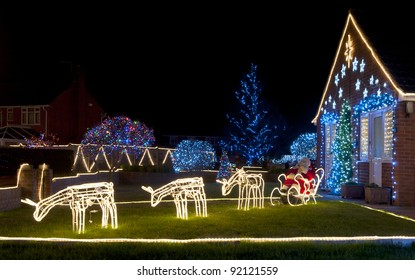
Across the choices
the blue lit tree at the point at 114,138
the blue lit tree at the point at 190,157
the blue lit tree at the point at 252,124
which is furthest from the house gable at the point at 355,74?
the blue lit tree at the point at 252,124

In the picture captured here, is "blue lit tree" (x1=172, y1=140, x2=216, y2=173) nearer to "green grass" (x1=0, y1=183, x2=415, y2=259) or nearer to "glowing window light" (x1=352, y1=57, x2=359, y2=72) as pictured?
"glowing window light" (x1=352, y1=57, x2=359, y2=72)

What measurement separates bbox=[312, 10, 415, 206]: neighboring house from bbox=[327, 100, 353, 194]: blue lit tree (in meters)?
0.23

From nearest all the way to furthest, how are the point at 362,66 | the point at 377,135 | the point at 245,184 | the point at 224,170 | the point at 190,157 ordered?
1. the point at 245,184
2. the point at 377,135
3. the point at 362,66
4. the point at 224,170
5. the point at 190,157

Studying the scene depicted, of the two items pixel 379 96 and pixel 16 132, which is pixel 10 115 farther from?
pixel 379 96

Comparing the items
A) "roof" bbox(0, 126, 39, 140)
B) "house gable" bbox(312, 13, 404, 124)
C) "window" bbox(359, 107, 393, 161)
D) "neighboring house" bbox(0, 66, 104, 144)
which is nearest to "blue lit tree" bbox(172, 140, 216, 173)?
"house gable" bbox(312, 13, 404, 124)

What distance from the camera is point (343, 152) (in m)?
20.2

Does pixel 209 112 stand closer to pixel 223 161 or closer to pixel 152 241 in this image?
pixel 223 161

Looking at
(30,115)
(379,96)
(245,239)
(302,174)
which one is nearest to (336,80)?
(379,96)

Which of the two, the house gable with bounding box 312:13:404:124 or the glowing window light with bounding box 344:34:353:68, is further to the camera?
the glowing window light with bounding box 344:34:353:68

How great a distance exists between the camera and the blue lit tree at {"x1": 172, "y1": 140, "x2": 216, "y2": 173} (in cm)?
3058

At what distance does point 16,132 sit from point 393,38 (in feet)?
109

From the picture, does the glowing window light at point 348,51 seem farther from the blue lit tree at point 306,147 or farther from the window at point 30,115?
the window at point 30,115

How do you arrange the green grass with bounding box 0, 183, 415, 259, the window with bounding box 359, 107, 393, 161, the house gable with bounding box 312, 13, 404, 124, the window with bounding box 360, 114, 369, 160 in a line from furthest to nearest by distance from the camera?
the window with bounding box 360, 114, 369, 160
the house gable with bounding box 312, 13, 404, 124
the window with bounding box 359, 107, 393, 161
the green grass with bounding box 0, 183, 415, 259

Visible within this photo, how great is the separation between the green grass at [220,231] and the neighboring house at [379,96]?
2.38 meters
